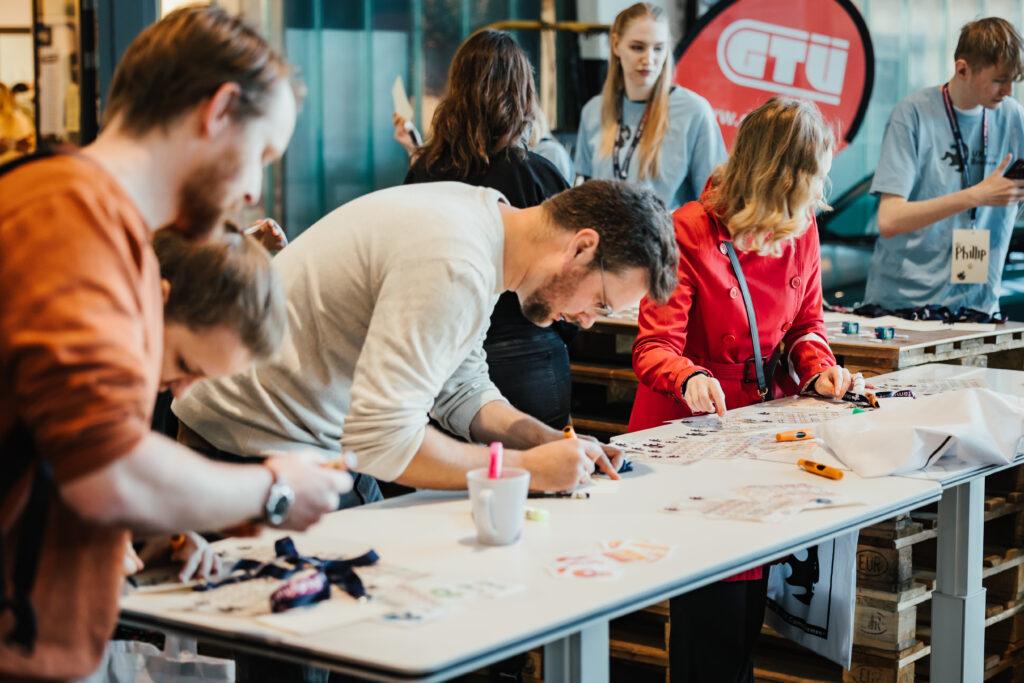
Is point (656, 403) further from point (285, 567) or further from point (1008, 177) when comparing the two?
point (1008, 177)

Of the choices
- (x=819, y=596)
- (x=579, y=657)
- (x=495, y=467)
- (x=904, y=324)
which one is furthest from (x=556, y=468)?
(x=904, y=324)

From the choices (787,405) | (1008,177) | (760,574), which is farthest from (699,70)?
(760,574)

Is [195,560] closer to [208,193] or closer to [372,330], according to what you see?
[372,330]

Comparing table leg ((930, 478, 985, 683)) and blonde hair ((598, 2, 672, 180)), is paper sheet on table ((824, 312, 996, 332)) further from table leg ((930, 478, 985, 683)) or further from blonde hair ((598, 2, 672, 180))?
table leg ((930, 478, 985, 683))

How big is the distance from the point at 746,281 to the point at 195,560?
163 centimetres

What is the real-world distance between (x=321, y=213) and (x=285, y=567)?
13.6 ft

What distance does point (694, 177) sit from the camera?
450 centimetres

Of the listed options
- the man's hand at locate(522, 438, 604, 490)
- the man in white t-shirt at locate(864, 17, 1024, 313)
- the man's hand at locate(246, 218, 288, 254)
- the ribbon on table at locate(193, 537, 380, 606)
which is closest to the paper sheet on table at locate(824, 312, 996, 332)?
the man in white t-shirt at locate(864, 17, 1024, 313)

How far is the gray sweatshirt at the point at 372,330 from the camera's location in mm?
1983

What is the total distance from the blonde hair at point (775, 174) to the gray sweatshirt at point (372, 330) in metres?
0.85

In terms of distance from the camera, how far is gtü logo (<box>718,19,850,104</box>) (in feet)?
20.1

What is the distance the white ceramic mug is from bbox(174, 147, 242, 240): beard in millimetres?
655

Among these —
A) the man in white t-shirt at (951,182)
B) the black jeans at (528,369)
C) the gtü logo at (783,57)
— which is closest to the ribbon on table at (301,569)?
the black jeans at (528,369)

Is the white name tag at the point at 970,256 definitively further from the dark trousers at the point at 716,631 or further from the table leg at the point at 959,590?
the dark trousers at the point at 716,631
